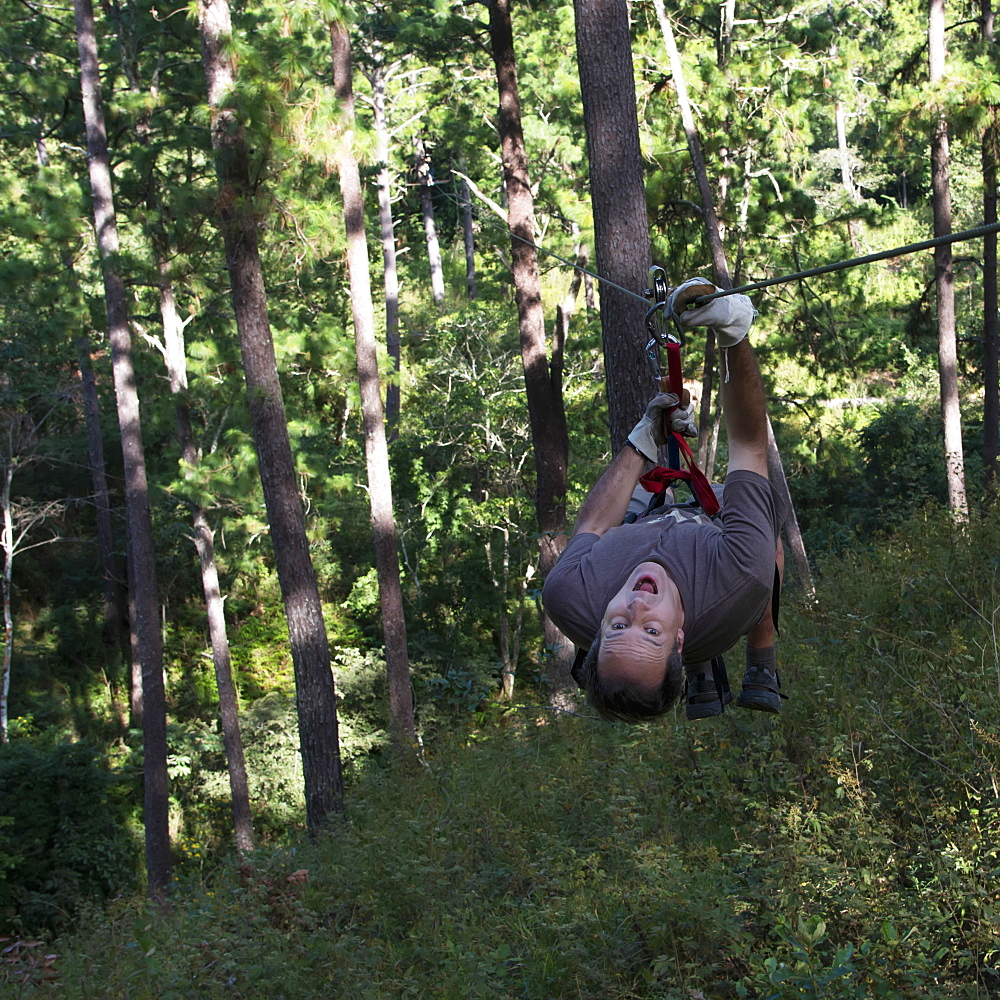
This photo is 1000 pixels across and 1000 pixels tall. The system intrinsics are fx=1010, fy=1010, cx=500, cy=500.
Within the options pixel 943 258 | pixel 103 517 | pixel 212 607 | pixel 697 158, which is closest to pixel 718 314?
pixel 697 158

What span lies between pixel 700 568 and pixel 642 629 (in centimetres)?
29

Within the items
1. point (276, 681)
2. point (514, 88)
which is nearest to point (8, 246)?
point (276, 681)

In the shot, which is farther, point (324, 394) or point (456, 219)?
point (456, 219)

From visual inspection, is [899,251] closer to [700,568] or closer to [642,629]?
[700,568]

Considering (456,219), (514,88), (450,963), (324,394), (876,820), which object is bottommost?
(450,963)

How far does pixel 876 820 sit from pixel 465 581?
16.0 meters

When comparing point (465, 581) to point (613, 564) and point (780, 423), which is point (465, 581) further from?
point (613, 564)

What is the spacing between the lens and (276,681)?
2152 centimetres

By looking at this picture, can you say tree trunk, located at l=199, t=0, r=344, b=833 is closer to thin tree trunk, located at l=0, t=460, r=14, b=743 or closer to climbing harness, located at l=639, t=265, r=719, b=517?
climbing harness, located at l=639, t=265, r=719, b=517

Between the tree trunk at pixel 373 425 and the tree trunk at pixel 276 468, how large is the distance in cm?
386

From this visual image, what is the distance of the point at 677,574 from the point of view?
3.09 meters

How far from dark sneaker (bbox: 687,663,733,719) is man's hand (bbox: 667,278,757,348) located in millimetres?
1196

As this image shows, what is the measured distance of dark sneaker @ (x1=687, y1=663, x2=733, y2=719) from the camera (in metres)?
3.61

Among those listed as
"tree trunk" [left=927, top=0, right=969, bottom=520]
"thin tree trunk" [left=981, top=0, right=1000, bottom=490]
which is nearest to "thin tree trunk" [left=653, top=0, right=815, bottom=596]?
"tree trunk" [left=927, top=0, right=969, bottom=520]
